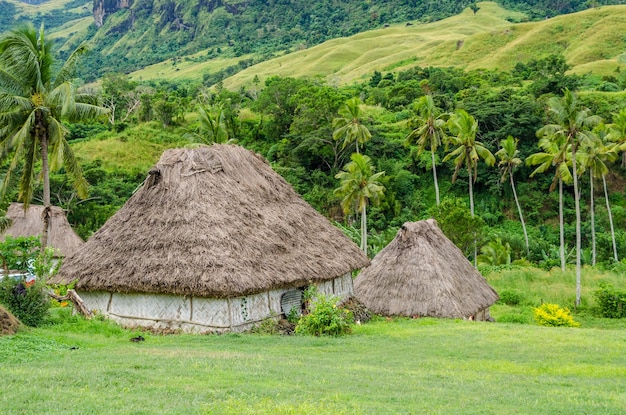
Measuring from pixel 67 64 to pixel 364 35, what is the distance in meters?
108

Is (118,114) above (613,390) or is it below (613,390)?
above

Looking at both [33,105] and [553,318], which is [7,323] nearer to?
[33,105]

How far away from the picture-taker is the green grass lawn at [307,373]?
7625 millimetres

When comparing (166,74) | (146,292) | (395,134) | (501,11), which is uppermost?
(501,11)

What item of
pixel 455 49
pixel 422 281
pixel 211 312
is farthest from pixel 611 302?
pixel 455 49

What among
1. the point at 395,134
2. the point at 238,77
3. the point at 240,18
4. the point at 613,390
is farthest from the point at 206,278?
the point at 240,18

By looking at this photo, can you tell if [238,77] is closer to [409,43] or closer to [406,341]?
[409,43]

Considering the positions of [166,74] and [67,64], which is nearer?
[67,64]

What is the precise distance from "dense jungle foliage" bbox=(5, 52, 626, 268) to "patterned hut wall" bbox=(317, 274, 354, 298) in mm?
12288

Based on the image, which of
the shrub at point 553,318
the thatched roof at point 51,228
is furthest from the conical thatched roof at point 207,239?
the thatched roof at point 51,228

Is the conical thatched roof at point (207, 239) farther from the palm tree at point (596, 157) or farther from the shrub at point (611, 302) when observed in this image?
the palm tree at point (596, 157)

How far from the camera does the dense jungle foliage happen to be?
1540 inches

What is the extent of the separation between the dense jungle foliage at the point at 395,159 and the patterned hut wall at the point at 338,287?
1229 centimetres

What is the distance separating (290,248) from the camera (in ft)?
57.8
